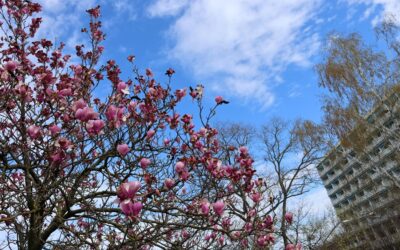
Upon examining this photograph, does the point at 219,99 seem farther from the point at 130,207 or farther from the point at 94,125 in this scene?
the point at 130,207

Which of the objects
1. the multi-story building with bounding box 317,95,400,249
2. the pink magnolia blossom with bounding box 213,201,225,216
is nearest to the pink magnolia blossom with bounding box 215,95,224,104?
the pink magnolia blossom with bounding box 213,201,225,216

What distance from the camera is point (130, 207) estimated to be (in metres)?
2.13

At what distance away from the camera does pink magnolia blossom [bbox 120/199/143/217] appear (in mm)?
2111

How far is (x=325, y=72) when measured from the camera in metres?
17.2

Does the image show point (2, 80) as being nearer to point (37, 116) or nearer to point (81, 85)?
point (37, 116)

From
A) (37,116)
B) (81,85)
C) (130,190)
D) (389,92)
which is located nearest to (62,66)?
(81,85)

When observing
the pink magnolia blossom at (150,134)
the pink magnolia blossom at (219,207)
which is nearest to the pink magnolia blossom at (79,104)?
the pink magnolia blossom at (219,207)

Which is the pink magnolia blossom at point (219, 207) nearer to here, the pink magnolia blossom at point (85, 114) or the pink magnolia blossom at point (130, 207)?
the pink magnolia blossom at point (130, 207)

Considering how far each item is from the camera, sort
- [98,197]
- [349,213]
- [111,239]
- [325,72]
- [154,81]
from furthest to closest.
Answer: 1. [349,213]
2. [325,72]
3. [154,81]
4. [98,197]
5. [111,239]

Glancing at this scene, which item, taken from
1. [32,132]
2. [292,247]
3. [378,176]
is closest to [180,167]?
[32,132]

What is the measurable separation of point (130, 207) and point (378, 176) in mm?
23096

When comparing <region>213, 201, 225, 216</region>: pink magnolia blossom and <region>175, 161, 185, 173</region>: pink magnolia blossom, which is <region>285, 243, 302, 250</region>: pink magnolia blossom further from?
<region>175, 161, 185, 173</region>: pink magnolia blossom

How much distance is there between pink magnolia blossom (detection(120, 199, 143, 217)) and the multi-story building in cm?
1425

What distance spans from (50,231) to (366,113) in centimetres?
1523
